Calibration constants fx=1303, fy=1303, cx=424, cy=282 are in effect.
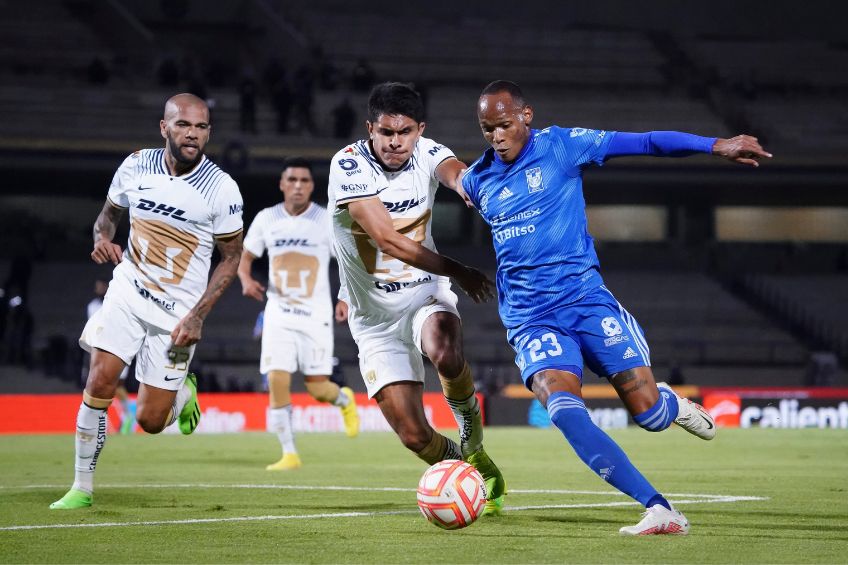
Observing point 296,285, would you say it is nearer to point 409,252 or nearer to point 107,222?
point 107,222

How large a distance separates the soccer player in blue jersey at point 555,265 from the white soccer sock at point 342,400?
7.61 m

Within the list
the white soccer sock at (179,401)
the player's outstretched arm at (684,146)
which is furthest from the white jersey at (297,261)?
the player's outstretched arm at (684,146)

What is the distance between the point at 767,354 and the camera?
111 ft

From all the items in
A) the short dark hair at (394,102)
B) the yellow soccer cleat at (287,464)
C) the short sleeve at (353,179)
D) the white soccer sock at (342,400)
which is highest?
the short dark hair at (394,102)

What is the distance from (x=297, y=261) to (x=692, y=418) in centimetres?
733

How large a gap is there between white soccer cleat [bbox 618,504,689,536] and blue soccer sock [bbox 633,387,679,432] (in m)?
0.71

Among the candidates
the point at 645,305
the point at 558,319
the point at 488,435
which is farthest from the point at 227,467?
the point at 645,305

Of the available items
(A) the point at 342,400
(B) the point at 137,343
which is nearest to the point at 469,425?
(B) the point at 137,343

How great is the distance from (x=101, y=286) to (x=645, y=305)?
20152 mm

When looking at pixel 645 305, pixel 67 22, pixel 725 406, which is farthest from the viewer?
pixel 67 22

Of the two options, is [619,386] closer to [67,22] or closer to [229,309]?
[229,309]

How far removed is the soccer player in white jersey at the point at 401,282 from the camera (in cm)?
755

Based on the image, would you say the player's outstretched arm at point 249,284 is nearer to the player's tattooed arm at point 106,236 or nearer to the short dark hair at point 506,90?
the player's tattooed arm at point 106,236

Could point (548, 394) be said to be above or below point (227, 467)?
above
